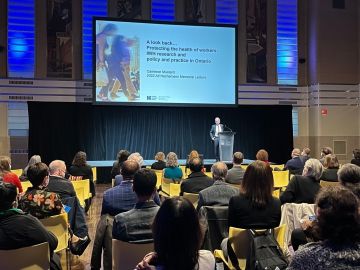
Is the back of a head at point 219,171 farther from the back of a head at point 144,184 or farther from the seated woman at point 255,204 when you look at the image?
the back of a head at point 144,184

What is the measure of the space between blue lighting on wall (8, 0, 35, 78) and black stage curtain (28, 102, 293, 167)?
64.7 inches

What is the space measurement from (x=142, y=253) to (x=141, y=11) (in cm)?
1158

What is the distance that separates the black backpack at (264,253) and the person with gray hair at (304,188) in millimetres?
1033

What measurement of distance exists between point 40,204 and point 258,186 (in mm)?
1674

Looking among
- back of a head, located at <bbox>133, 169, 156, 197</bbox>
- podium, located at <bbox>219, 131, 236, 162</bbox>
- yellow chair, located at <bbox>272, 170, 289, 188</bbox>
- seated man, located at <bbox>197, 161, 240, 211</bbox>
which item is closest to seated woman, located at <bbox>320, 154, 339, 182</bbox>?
yellow chair, located at <bbox>272, 170, 289, 188</bbox>

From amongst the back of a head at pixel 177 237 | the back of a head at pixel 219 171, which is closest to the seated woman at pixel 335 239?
the back of a head at pixel 177 237

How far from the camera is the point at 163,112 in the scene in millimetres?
13625

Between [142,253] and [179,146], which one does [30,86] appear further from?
[142,253]

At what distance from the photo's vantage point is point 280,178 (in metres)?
6.25

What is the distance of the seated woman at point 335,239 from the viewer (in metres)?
1.61

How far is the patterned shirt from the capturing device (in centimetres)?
320

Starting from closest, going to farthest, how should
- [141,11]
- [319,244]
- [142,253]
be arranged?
[319,244]
[142,253]
[141,11]

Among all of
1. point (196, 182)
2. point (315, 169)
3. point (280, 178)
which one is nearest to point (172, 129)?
point (280, 178)

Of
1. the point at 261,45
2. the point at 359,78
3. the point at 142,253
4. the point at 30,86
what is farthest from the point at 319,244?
the point at 359,78
